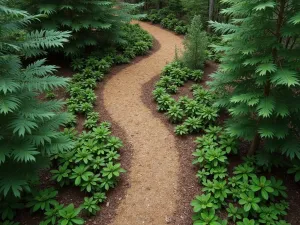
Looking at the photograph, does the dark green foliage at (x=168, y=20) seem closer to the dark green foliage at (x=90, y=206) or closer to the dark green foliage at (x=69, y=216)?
the dark green foliage at (x=90, y=206)

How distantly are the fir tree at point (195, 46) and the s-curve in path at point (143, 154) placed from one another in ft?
→ 5.29

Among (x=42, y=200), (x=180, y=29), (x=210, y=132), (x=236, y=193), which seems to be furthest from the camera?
(x=180, y=29)

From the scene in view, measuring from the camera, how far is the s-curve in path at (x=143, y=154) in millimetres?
5602

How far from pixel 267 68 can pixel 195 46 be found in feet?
20.5

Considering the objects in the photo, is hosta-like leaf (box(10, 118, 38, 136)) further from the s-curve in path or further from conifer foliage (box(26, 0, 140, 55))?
conifer foliage (box(26, 0, 140, 55))

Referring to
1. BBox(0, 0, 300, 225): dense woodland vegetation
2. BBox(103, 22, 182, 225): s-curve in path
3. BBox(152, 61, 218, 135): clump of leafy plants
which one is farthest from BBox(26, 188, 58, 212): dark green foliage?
BBox(152, 61, 218, 135): clump of leafy plants

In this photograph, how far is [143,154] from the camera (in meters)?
7.12

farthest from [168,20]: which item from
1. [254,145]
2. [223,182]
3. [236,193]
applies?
[236,193]

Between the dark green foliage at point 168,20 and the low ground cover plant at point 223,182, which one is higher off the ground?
the dark green foliage at point 168,20

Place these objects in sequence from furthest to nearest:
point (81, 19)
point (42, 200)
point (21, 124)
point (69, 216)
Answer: point (81, 19)
point (42, 200)
point (69, 216)
point (21, 124)

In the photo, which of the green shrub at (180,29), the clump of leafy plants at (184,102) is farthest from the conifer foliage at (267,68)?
the green shrub at (180,29)

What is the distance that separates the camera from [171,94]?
992 cm

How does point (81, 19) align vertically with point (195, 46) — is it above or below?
above

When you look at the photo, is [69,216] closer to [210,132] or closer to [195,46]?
[210,132]
